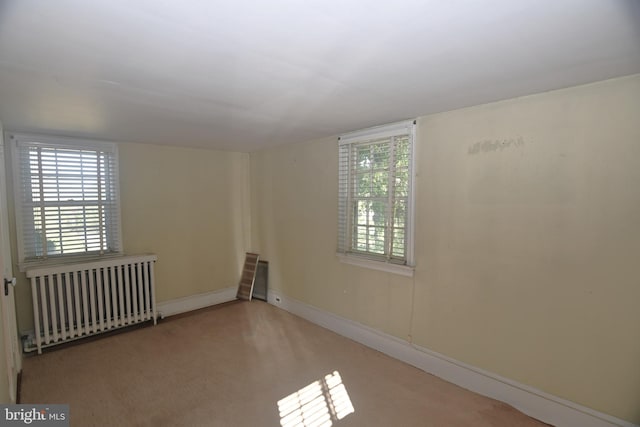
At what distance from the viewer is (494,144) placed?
7.47 ft

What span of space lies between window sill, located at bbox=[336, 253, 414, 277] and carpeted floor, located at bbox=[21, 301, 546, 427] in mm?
845

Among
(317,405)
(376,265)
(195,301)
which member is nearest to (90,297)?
(195,301)

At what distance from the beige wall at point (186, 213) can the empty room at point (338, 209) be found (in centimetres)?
4

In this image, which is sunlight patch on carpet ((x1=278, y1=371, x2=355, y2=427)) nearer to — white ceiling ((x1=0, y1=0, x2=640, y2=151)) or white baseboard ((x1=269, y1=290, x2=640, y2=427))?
white baseboard ((x1=269, y1=290, x2=640, y2=427))

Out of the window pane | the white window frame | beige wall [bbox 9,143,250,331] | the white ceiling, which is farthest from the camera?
beige wall [bbox 9,143,250,331]

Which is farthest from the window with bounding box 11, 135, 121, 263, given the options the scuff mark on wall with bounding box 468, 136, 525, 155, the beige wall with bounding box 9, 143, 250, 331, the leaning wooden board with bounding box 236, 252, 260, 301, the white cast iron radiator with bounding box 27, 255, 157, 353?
the scuff mark on wall with bounding box 468, 136, 525, 155

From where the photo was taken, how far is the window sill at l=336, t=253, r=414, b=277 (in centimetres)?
283

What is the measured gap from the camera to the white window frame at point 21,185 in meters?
3.01

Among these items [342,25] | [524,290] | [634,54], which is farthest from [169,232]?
[634,54]

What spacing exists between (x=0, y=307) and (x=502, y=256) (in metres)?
3.38

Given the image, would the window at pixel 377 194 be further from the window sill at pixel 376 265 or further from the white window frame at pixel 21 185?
the white window frame at pixel 21 185

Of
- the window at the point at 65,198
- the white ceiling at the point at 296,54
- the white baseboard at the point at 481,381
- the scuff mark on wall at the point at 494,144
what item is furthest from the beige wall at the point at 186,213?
the scuff mark on wall at the point at 494,144

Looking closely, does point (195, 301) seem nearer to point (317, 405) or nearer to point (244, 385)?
point (244, 385)

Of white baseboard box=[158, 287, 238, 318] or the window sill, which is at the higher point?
the window sill
